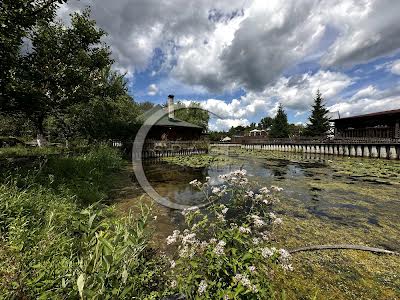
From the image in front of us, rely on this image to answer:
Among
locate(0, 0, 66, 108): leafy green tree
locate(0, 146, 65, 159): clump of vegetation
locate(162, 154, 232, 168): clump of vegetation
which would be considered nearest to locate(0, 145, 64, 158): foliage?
locate(0, 146, 65, 159): clump of vegetation

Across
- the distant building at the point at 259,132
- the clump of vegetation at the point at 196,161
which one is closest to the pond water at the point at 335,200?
the clump of vegetation at the point at 196,161

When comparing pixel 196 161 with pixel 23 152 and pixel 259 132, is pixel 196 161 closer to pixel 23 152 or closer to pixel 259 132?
pixel 23 152

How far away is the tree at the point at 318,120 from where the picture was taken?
4522cm

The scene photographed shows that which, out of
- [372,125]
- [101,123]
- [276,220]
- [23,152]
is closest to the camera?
[276,220]

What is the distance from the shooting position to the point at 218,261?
8.03 feet

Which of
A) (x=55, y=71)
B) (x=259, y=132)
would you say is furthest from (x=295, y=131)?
(x=55, y=71)

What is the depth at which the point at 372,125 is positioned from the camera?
3112cm

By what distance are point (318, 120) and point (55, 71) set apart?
47431 mm

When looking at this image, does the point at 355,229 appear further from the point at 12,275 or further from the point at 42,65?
the point at 42,65

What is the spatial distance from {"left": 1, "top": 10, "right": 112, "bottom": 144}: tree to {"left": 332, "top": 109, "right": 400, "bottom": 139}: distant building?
107 ft

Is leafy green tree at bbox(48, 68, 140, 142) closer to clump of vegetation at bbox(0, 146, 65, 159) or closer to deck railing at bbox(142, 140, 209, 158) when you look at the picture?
deck railing at bbox(142, 140, 209, 158)

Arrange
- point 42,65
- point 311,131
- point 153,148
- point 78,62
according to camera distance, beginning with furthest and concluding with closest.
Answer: point 311,131, point 153,148, point 78,62, point 42,65

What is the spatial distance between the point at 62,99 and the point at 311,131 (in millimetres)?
46649

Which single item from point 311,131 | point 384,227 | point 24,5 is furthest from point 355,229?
point 311,131
